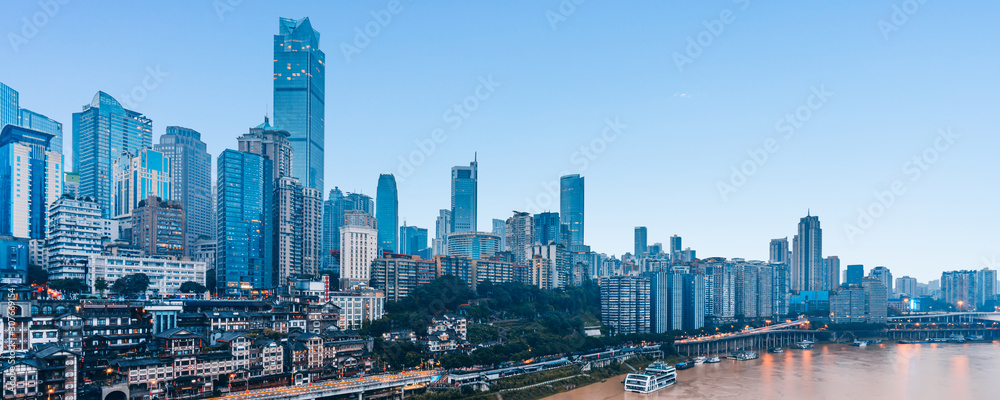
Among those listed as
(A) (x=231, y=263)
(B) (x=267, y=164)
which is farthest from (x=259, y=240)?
(B) (x=267, y=164)

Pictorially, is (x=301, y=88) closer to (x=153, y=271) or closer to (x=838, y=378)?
(x=153, y=271)

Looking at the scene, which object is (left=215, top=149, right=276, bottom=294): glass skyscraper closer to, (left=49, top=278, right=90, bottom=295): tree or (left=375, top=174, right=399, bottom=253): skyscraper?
(left=49, top=278, right=90, bottom=295): tree

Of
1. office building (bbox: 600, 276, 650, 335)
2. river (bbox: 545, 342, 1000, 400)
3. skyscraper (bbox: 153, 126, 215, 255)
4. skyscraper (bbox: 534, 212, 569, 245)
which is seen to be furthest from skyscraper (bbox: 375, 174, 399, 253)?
river (bbox: 545, 342, 1000, 400)

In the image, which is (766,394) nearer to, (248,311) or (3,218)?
(248,311)

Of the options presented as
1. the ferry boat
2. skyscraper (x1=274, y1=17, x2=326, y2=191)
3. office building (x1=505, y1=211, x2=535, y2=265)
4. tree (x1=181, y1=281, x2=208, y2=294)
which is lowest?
the ferry boat

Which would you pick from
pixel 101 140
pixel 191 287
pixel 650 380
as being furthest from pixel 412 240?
pixel 650 380
